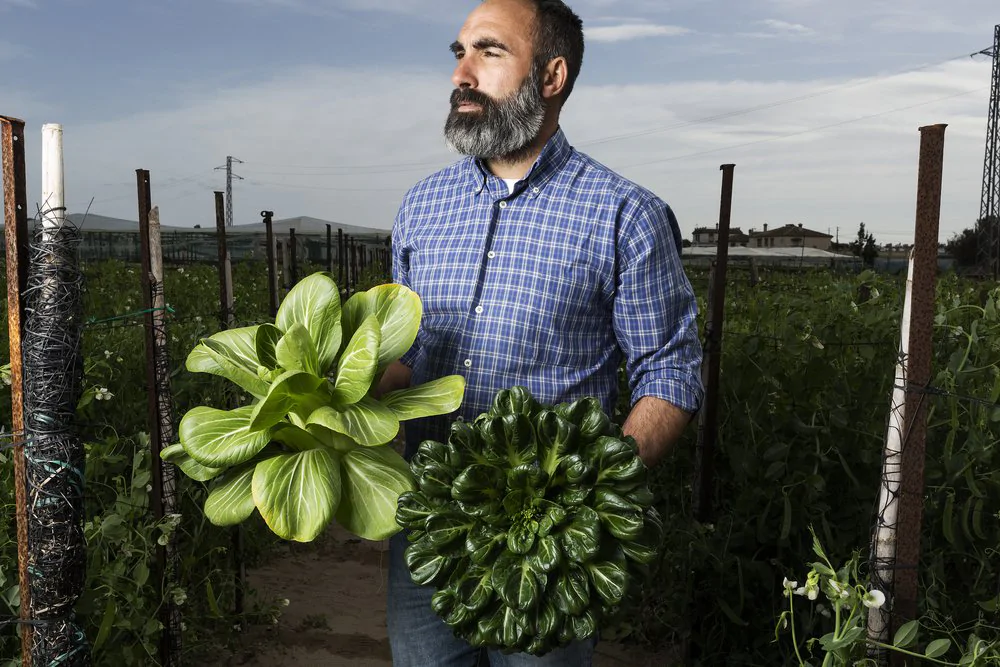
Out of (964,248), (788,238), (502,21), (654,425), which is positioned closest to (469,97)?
(502,21)

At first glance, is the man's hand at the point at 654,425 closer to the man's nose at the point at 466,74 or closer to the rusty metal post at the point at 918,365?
the rusty metal post at the point at 918,365

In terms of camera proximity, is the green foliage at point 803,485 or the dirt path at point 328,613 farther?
the dirt path at point 328,613

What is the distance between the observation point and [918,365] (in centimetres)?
184

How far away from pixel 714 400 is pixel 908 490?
1.24 m

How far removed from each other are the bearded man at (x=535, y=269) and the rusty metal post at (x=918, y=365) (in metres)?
0.48

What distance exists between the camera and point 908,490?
6.16 feet

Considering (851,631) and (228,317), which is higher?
(228,317)

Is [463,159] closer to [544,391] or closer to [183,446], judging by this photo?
[544,391]

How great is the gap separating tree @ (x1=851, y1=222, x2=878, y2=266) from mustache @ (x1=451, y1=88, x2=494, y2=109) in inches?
2010

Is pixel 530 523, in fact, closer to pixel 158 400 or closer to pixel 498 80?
pixel 498 80

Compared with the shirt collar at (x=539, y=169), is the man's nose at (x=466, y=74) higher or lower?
higher

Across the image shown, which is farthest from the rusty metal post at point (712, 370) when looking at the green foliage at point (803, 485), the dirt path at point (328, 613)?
the dirt path at point (328, 613)

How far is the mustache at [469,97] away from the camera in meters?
1.85

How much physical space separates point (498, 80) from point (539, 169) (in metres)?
0.21
